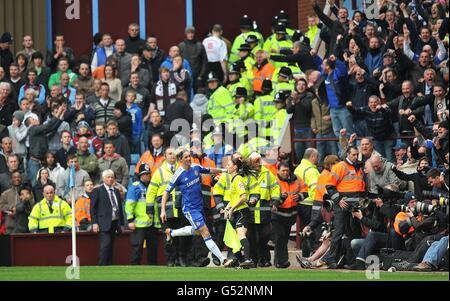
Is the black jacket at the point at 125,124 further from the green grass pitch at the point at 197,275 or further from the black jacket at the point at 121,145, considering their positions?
the green grass pitch at the point at 197,275

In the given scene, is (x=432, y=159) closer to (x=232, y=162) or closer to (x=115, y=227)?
(x=232, y=162)

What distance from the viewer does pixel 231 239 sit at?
2547 cm

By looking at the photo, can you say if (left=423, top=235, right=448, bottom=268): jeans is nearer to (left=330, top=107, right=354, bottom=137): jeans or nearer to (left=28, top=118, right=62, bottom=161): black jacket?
(left=330, top=107, right=354, bottom=137): jeans

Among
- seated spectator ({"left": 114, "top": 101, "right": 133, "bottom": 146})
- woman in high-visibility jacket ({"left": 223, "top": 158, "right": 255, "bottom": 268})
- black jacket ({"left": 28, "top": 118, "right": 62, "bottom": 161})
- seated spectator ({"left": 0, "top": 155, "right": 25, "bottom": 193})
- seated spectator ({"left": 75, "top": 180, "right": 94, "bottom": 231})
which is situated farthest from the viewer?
seated spectator ({"left": 114, "top": 101, "right": 133, "bottom": 146})

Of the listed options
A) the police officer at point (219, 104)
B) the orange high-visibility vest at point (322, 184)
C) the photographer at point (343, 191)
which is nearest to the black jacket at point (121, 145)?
the police officer at point (219, 104)

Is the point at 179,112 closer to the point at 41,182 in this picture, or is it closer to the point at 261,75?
the point at 261,75

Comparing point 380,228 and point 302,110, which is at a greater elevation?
point 302,110

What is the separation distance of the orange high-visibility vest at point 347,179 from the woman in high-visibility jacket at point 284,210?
4.05ft

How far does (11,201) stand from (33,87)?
3.91 m

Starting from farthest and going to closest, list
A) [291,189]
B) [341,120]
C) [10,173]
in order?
[10,173]
[341,120]
[291,189]

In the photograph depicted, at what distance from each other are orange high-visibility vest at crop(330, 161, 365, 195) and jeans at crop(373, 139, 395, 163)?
1854mm

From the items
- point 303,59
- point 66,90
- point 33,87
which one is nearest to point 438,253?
point 303,59

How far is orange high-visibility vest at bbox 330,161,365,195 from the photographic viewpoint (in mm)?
24859

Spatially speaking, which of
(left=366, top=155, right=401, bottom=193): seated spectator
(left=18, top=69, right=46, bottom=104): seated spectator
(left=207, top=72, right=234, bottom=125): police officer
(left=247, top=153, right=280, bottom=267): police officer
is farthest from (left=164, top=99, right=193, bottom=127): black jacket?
(left=366, top=155, right=401, bottom=193): seated spectator
